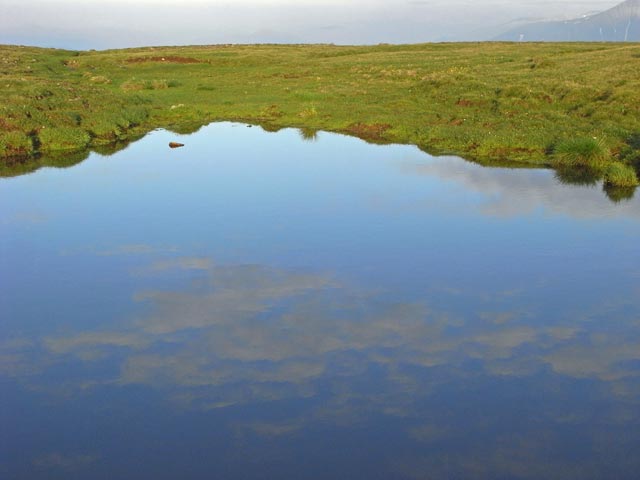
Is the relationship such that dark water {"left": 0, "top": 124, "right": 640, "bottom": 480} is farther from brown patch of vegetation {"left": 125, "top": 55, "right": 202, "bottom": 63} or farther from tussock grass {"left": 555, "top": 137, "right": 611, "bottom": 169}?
brown patch of vegetation {"left": 125, "top": 55, "right": 202, "bottom": 63}

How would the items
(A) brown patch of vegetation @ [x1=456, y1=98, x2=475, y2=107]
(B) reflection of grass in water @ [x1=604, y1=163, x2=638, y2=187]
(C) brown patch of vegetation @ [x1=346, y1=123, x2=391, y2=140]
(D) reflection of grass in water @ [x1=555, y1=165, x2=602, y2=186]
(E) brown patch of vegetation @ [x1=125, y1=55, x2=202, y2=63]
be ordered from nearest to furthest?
(B) reflection of grass in water @ [x1=604, y1=163, x2=638, y2=187]
(D) reflection of grass in water @ [x1=555, y1=165, x2=602, y2=186]
(C) brown patch of vegetation @ [x1=346, y1=123, x2=391, y2=140]
(A) brown patch of vegetation @ [x1=456, y1=98, x2=475, y2=107]
(E) brown patch of vegetation @ [x1=125, y1=55, x2=202, y2=63]

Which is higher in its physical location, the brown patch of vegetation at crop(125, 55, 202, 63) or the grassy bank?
the brown patch of vegetation at crop(125, 55, 202, 63)

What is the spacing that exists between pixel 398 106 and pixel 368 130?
6.95 metres

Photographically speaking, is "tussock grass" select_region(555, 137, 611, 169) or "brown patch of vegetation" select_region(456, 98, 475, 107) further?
"brown patch of vegetation" select_region(456, 98, 475, 107)

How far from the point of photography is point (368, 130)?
132ft

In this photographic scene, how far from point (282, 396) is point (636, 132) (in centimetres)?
2734

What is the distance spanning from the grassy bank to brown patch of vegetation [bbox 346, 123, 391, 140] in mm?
85

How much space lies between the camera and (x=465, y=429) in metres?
11.0

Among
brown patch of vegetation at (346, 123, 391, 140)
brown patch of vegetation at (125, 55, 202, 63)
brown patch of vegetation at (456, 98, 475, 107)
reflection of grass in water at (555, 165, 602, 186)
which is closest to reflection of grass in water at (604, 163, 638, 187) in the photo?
reflection of grass in water at (555, 165, 602, 186)

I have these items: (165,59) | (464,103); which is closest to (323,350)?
(464,103)

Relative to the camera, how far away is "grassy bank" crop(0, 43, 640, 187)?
32.9m

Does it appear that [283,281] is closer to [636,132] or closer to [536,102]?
[636,132]

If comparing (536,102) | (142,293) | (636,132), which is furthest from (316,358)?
(536,102)

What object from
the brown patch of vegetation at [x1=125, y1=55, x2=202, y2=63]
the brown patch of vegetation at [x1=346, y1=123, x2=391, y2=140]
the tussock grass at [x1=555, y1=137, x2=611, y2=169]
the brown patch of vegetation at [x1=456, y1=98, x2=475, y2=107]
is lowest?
the tussock grass at [x1=555, y1=137, x2=611, y2=169]
